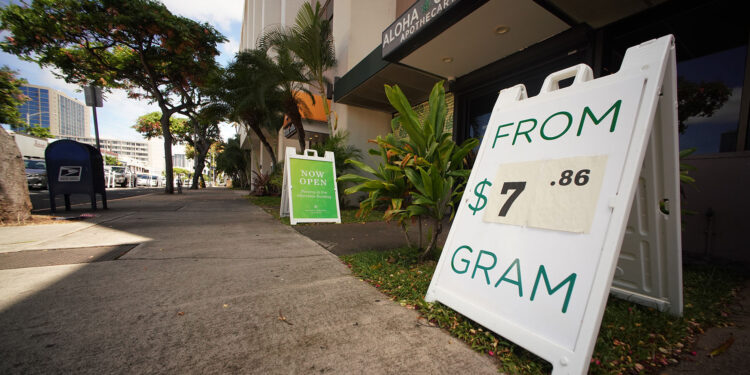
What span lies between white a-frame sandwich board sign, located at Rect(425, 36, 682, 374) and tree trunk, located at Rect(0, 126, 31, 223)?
5.95 metres

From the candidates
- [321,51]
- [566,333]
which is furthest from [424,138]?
[321,51]

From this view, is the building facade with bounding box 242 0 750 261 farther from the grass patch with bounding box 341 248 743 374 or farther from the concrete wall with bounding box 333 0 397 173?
the concrete wall with bounding box 333 0 397 173

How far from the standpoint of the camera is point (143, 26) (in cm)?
972

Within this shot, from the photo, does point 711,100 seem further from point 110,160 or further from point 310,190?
point 110,160

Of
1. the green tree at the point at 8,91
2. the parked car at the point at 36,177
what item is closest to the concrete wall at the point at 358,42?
the green tree at the point at 8,91

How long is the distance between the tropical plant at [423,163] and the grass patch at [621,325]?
0.56 metres

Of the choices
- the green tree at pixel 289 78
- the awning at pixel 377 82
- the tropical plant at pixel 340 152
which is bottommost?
the tropical plant at pixel 340 152

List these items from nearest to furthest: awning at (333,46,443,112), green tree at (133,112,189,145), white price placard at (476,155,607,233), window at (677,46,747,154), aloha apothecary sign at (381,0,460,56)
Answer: white price placard at (476,155,607,233) < window at (677,46,747,154) < aloha apothecary sign at (381,0,460,56) < awning at (333,46,443,112) < green tree at (133,112,189,145)

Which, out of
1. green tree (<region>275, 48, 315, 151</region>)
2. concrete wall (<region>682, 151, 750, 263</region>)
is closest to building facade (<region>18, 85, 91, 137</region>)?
green tree (<region>275, 48, 315, 151</region>)

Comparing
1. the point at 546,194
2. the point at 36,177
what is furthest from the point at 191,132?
the point at 546,194

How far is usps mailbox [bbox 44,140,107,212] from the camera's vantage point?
16.6 feet

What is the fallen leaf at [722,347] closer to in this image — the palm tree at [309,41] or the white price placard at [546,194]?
the white price placard at [546,194]

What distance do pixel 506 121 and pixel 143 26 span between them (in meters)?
13.8

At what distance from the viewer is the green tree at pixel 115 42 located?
9.24m
